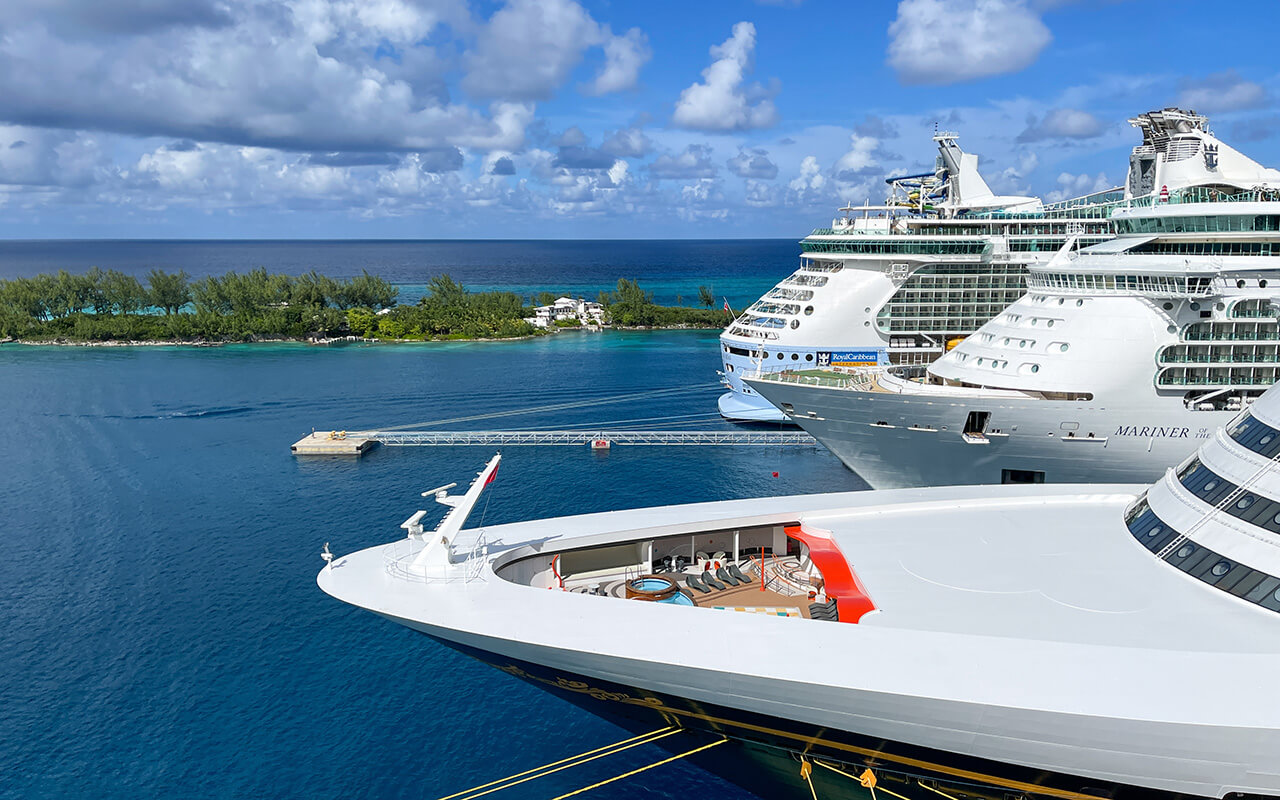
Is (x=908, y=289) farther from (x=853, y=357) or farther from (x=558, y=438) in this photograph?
(x=558, y=438)

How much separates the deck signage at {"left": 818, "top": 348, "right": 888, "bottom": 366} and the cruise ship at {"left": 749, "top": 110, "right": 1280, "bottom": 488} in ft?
47.0

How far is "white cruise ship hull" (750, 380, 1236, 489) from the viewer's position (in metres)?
24.6

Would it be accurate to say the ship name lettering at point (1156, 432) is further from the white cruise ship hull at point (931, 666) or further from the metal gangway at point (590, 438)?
the metal gangway at point (590, 438)

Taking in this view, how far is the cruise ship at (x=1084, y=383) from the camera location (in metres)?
24.6

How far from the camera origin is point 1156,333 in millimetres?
24734

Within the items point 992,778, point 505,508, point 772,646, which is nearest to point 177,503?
point 505,508

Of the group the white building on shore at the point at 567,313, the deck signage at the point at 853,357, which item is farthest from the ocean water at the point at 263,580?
the white building on shore at the point at 567,313

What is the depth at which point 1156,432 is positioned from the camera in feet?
81.3

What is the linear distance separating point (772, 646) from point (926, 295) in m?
34.2

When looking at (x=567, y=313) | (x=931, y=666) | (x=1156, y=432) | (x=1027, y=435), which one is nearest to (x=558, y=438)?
(x=1027, y=435)

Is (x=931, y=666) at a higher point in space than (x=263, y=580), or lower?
higher

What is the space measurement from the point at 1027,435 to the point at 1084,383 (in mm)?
2077

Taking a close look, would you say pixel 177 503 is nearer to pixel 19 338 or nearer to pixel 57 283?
pixel 19 338

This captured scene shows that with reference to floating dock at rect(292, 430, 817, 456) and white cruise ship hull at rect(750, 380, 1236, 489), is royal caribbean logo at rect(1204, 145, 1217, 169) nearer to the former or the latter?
white cruise ship hull at rect(750, 380, 1236, 489)
